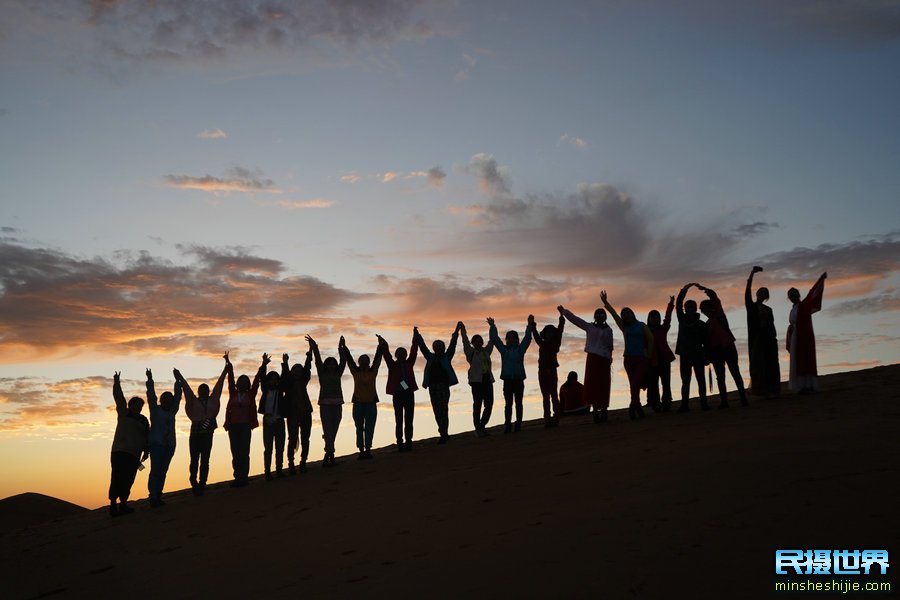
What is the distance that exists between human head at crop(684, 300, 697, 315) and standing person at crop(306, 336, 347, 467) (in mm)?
7011

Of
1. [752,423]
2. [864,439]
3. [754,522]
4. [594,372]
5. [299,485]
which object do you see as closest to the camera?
[754,522]

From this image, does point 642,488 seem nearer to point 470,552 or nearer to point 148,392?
point 470,552

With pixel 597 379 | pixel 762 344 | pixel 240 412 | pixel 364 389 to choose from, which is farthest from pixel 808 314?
pixel 240 412

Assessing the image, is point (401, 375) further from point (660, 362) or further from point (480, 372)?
point (660, 362)

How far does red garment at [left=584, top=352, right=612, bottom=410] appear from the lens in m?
15.9

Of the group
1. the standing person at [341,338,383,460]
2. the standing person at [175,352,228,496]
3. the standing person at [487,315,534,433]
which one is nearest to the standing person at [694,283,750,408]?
the standing person at [487,315,534,433]

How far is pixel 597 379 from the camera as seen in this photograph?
1600cm

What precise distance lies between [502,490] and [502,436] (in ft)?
21.5

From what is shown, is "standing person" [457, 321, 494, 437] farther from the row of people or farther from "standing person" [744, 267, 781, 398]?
"standing person" [744, 267, 781, 398]

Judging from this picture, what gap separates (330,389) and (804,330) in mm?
9651

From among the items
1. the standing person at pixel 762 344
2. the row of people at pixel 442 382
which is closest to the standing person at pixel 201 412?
the row of people at pixel 442 382

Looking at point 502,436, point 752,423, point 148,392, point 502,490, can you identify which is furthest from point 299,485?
point 752,423

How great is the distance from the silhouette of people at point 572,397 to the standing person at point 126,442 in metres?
9.53

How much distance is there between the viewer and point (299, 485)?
14828 millimetres
